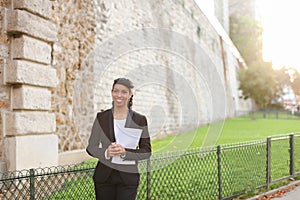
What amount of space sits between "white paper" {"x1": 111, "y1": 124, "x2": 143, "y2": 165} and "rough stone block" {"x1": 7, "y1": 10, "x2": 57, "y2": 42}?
3380 millimetres

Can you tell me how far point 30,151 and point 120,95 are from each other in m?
3.41

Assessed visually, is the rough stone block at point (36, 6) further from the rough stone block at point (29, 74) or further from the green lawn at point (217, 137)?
the green lawn at point (217, 137)

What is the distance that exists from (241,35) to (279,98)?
35.6 ft

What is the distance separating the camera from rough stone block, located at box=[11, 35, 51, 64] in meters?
6.03

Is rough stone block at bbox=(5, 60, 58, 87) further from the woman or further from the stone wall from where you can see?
the woman

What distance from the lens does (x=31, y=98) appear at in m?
6.25

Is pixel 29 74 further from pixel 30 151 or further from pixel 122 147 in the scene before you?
pixel 122 147

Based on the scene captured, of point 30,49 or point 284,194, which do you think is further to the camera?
point 284,194

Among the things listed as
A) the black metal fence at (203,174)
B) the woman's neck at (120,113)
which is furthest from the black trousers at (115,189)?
the black metal fence at (203,174)

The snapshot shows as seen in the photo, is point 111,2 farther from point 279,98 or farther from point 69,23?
point 279,98

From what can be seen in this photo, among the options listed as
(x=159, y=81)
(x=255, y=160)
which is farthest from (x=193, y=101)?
(x=255, y=160)

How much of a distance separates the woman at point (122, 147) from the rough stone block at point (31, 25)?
323 cm

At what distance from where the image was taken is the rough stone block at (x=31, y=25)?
599 centimetres

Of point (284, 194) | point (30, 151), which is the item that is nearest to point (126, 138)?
point (30, 151)
